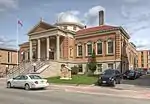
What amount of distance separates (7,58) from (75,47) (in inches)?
924

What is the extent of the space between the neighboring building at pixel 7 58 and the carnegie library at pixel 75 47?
479 inches

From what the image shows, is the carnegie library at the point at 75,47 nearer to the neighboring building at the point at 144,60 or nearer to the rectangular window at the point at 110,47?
the rectangular window at the point at 110,47

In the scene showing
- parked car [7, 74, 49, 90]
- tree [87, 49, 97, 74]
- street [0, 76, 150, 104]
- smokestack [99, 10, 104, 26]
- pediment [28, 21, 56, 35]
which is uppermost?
smokestack [99, 10, 104, 26]

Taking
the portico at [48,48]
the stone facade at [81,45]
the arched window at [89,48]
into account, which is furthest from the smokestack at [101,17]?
the portico at [48,48]

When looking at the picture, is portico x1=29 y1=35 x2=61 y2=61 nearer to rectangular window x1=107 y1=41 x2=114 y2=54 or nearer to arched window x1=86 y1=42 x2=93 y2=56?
arched window x1=86 y1=42 x2=93 y2=56

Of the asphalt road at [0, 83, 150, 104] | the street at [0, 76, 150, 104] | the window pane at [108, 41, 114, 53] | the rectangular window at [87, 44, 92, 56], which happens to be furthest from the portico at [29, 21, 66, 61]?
the asphalt road at [0, 83, 150, 104]

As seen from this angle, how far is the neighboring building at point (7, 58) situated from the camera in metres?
62.5

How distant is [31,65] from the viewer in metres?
42.7

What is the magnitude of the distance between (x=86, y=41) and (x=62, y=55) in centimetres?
538

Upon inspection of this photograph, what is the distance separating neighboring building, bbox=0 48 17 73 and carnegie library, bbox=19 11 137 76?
12.2 metres

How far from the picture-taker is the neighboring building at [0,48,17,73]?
Result: 62.5 meters

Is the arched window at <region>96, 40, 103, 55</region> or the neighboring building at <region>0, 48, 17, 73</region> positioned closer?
the arched window at <region>96, 40, 103, 55</region>

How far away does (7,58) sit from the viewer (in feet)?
213

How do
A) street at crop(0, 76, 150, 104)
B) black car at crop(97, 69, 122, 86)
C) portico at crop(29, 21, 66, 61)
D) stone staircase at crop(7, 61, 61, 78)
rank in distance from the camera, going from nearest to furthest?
street at crop(0, 76, 150, 104)
black car at crop(97, 69, 122, 86)
stone staircase at crop(7, 61, 61, 78)
portico at crop(29, 21, 66, 61)
